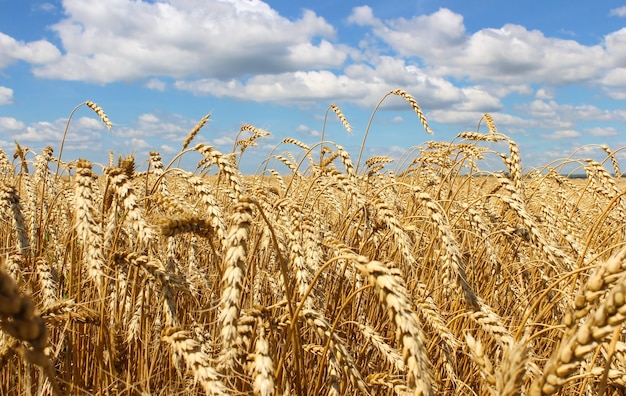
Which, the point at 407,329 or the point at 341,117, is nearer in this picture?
the point at 407,329

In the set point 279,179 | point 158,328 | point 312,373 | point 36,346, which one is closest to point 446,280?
point 312,373

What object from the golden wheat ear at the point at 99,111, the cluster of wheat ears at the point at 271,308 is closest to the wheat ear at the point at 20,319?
the cluster of wheat ears at the point at 271,308

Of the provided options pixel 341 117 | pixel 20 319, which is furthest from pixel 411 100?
pixel 20 319

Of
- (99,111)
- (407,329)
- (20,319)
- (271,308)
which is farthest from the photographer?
(99,111)

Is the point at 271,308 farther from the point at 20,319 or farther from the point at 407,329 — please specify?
the point at 20,319

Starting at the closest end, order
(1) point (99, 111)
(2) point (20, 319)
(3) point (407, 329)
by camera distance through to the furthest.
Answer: (2) point (20, 319)
(3) point (407, 329)
(1) point (99, 111)

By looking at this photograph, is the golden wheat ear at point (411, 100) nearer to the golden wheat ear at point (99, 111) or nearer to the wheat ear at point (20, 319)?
the golden wheat ear at point (99, 111)

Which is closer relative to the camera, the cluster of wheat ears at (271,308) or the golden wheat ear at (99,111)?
the cluster of wheat ears at (271,308)

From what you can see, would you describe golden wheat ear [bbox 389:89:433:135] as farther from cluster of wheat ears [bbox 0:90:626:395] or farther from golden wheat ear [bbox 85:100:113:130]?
golden wheat ear [bbox 85:100:113:130]

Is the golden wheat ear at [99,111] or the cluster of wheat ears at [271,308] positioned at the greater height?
the golden wheat ear at [99,111]

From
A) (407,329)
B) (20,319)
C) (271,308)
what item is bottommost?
(271,308)

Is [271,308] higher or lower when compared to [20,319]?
lower

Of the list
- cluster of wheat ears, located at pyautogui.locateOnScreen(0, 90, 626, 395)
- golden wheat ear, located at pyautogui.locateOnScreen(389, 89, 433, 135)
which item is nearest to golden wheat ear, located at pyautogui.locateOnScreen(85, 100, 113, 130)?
cluster of wheat ears, located at pyautogui.locateOnScreen(0, 90, 626, 395)

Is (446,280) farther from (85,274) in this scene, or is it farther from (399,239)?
(85,274)
